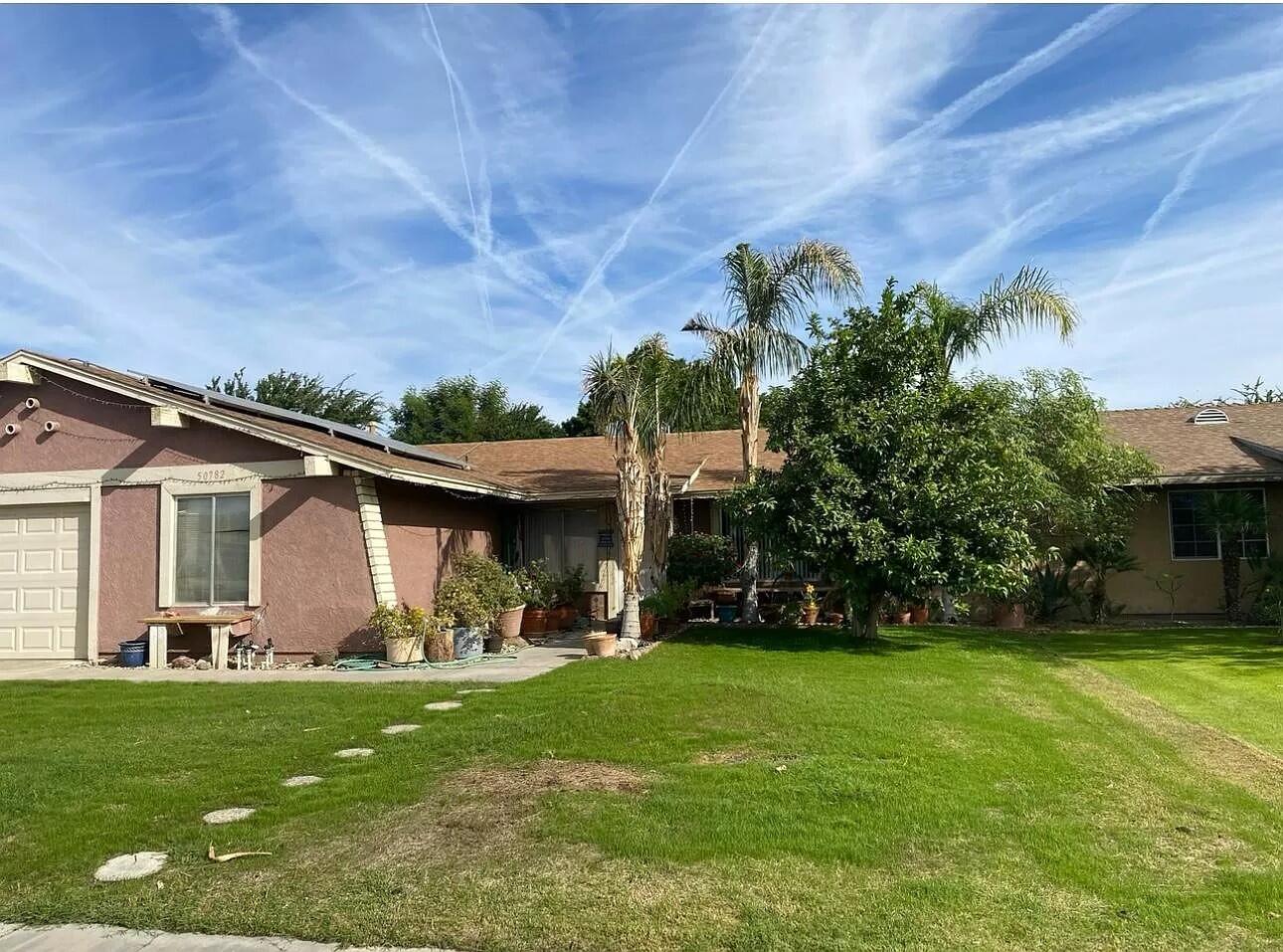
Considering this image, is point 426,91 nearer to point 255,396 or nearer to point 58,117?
point 58,117

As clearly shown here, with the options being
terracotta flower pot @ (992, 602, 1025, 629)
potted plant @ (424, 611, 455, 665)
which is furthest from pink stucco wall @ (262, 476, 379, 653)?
terracotta flower pot @ (992, 602, 1025, 629)

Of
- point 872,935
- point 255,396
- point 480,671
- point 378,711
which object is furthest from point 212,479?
point 255,396

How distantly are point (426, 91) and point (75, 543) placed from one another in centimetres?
880

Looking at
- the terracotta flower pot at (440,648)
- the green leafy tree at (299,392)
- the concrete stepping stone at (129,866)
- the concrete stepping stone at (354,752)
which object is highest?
the green leafy tree at (299,392)

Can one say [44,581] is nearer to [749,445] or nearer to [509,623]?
[509,623]

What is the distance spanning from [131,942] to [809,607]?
12.3 m

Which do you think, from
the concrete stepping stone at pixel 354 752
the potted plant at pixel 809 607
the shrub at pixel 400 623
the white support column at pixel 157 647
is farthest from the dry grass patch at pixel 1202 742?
the white support column at pixel 157 647

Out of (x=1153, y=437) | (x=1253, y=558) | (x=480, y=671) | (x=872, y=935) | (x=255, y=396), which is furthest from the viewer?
(x=255, y=396)

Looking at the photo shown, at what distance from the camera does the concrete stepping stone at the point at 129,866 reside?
4.36 meters

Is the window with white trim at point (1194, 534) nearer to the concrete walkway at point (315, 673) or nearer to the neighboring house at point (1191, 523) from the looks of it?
the neighboring house at point (1191, 523)

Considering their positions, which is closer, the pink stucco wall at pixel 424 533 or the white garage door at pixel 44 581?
the pink stucco wall at pixel 424 533

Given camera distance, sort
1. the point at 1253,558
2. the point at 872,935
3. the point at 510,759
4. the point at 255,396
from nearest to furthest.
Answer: the point at 872,935
the point at 510,759
the point at 1253,558
the point at 255,396

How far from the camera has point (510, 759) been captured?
6426mm

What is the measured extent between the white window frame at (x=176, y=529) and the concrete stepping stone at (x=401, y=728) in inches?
237
